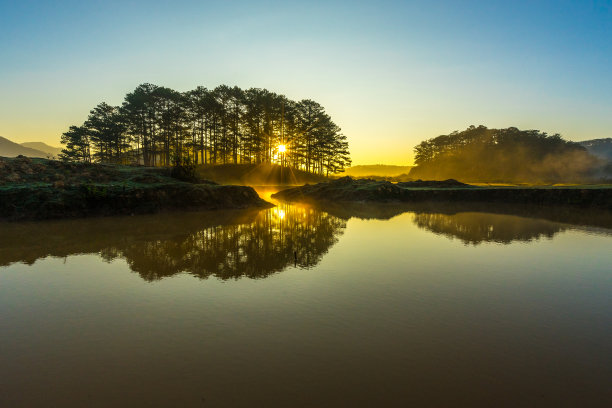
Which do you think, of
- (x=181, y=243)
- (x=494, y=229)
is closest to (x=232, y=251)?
(x=181, y=243)

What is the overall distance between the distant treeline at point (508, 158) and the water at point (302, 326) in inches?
3664

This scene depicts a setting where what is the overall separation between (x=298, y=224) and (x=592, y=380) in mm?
15363

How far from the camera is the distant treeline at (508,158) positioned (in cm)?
8731

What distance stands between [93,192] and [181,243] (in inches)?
474

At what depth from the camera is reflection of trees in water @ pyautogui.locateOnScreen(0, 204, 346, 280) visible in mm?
9578

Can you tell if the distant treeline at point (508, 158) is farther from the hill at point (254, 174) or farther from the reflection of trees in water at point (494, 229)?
the reflection of trees in water at point (494, 229)

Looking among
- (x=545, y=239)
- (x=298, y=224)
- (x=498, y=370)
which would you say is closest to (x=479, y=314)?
(x=498, y=370)

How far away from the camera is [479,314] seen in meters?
6.14

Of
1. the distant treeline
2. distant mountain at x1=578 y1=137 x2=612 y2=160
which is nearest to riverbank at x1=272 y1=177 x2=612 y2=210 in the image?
the distant treeline

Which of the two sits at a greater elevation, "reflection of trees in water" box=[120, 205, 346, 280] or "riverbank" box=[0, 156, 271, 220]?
"riverbank" box=[0, 156, 271, 220]

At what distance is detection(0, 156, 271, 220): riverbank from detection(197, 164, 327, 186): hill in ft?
113

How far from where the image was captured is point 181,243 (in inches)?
499

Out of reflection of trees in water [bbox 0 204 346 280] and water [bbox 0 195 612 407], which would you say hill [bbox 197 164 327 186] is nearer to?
reflection of trees in water [bbox 0 204 346 280]

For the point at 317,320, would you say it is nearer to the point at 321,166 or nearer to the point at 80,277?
the point at 80,277
